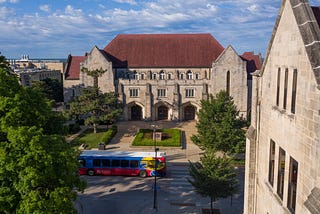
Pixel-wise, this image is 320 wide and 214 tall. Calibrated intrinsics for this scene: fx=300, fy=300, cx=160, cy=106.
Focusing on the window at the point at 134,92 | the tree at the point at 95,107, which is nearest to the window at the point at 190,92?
the window at the point at 134,92

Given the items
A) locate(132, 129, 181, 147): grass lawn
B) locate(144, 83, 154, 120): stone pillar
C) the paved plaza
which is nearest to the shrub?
locate(132, 129, 181, 147): grass lawn

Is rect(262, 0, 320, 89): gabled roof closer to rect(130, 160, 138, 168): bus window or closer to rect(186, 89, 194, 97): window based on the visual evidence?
rect(130, 160, 138, 168): bus window

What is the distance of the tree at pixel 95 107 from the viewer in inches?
1703

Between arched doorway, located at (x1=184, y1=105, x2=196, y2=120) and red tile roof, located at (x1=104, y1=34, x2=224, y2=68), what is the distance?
7.92m

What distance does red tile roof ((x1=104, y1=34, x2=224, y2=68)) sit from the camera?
55.5 meters

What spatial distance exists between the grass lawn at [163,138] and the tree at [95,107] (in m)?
4.96

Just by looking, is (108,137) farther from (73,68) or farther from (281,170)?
(281,170)

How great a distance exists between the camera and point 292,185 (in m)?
9.53

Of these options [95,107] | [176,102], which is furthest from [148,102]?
[95,107]

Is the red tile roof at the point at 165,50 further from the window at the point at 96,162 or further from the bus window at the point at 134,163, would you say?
the bus window at the point at 134,163

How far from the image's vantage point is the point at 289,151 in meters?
9.50

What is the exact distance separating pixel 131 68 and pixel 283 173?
156 feet

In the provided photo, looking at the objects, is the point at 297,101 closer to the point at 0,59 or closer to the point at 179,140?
the point at 0,59

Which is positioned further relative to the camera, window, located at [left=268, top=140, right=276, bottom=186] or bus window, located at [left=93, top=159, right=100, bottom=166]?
bus window, located at [left=93, top=159, right=100, bottom=166]
